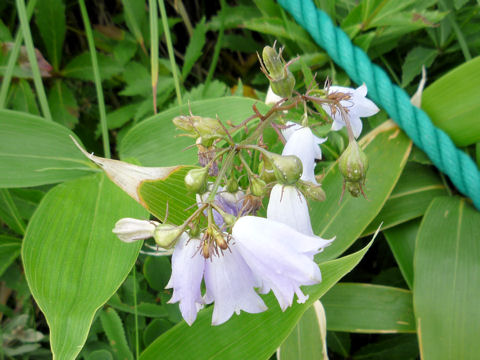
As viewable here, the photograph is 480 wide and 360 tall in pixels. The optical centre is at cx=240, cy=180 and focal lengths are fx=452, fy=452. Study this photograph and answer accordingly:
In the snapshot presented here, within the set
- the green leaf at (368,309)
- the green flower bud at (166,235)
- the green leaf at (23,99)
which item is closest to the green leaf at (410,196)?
the green leaf at (368,309)

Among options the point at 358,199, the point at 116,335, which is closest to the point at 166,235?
the point at 116,335

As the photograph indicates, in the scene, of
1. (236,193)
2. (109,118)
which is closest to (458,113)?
(236,193)

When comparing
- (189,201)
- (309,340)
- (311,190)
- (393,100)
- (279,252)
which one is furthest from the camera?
(393,100)

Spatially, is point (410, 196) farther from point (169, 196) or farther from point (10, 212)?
point (10, 212)

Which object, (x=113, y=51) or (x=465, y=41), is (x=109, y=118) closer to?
(x=113, y=51)

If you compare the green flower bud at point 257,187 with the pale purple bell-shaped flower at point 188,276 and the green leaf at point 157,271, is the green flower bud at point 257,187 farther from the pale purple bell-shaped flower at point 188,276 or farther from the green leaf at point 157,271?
the green leaf at point 157,271

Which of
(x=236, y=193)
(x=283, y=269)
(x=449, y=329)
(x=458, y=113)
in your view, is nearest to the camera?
(x=283, y=269)

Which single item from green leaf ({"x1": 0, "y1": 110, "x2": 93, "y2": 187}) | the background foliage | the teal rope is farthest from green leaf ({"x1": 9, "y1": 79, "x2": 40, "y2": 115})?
the teal rope
